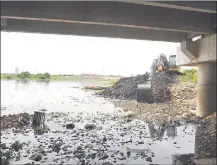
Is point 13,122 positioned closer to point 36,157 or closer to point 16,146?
point 16,146

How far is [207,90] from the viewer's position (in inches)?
585

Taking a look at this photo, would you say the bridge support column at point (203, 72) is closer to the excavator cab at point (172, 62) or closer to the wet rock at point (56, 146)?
the wet rock at point (56, 146)

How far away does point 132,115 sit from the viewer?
668 inches

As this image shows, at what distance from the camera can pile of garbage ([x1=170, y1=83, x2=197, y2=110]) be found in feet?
68.9

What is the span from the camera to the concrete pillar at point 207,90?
1473 centimetres

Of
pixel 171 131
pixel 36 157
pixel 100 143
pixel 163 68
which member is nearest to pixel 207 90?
pixel 171 131

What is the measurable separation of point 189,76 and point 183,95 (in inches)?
203

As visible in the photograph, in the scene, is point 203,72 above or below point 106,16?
below

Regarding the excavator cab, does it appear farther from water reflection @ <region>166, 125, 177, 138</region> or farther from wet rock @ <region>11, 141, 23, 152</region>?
wet rock @ <region>11, 141, 23, 152</region>

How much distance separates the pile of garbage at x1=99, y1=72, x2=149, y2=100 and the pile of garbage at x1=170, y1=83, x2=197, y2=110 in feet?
16.2

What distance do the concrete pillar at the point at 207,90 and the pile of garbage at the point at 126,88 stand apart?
1246cm

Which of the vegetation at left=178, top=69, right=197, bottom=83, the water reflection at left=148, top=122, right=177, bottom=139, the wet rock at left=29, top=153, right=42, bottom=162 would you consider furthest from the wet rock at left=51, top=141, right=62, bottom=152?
the vegetation at left=178, top=69, right=197, bottom=83

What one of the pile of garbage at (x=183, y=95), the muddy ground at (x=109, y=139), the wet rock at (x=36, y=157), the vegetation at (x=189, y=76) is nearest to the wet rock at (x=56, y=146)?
the muddy ground at (x=109, y=139)

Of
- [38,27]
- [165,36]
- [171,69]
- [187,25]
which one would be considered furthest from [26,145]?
[171,69]
